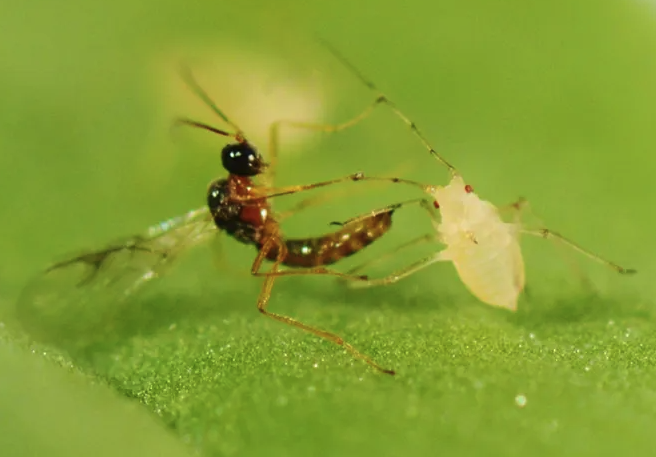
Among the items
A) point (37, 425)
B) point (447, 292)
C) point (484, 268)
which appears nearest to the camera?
point (37, 425)

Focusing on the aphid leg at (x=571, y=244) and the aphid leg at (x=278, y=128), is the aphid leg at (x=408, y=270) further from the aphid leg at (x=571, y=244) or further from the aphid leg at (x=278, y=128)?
the aphid leg at (x=278, y=128)

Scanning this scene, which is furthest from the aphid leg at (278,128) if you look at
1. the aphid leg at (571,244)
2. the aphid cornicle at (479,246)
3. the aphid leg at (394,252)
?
the aphid leg at (571,244)

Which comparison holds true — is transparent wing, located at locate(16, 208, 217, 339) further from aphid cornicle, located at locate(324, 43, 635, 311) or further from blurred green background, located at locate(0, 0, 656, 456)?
aphid cornicle, located at locate(324, 43, 635, 311)

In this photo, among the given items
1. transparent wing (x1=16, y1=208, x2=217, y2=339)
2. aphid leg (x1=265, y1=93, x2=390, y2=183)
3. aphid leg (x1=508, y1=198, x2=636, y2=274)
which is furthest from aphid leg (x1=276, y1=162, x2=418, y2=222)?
aphid leg (x1=508, y1=198, x2=636, y2=274)

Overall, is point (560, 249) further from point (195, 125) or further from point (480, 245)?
point (195, 125)

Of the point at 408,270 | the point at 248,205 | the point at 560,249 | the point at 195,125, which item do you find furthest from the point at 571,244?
the point at 195,125

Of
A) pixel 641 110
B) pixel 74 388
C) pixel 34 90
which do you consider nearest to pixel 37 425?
pixel 74 388

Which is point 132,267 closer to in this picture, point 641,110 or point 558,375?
point 558,375
